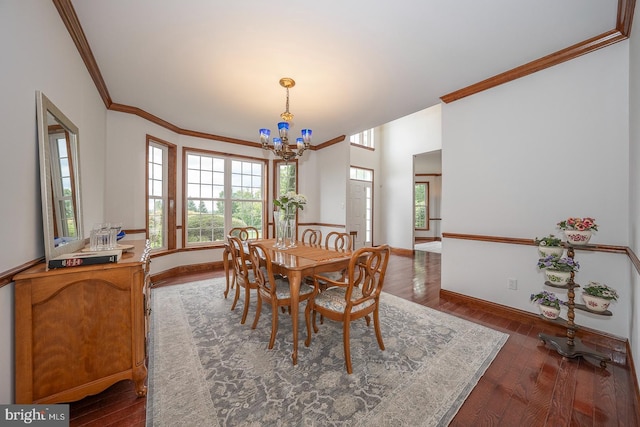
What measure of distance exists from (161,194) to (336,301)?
12.8 ft

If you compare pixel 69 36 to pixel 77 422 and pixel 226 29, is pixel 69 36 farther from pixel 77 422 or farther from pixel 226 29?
pixel 77 422

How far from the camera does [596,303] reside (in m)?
1.78

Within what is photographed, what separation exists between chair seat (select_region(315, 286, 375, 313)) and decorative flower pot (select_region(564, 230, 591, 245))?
1.72 m

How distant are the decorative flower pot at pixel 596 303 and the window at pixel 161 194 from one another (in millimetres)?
5353

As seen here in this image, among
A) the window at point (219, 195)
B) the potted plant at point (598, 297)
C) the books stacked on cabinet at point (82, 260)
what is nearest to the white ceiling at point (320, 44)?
the window at point (219, 195)

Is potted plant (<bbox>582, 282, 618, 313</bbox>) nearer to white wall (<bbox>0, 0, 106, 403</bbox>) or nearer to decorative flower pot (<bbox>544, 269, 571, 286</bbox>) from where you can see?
decorative flower pot (<bbox>544, 269, 571, 286</bbox>)

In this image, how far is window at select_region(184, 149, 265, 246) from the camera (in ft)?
15.0

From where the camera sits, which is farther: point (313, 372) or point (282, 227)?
point (282, 227)

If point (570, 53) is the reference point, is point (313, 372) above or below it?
below

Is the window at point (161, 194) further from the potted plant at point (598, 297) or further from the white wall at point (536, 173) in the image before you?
the potted plant at point (598, 297)

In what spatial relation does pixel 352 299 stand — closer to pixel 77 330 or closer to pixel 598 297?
pixel 77 330

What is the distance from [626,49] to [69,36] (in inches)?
184

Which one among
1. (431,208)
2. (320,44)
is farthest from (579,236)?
(431,208)

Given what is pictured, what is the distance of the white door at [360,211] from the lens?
19.9ft
